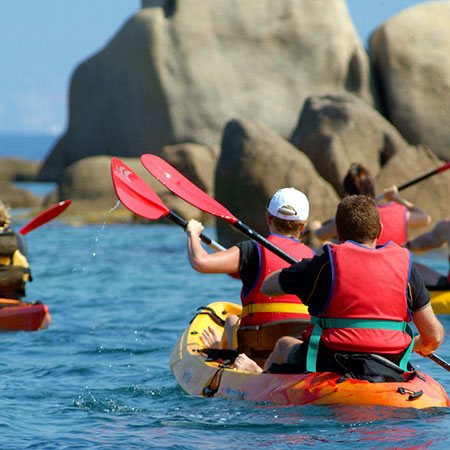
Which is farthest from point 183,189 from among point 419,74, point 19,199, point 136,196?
point 19,199

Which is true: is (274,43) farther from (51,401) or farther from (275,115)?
(51,401)

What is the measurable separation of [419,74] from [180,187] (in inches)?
694

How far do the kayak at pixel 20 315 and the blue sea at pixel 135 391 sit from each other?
0.15 meters

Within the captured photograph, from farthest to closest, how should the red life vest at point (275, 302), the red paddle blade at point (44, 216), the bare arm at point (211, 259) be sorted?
the red paddle blade at point (44, 216), the red life vest at point (275, 302), the bare arm at point (211, 259)

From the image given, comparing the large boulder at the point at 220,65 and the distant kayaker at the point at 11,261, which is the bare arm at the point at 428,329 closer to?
the distant kayaker at the point at 11,261

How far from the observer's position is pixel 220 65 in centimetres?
2666

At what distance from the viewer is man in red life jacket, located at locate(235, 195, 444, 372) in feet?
15.4

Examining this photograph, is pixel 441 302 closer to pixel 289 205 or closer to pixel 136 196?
pixel 136 196

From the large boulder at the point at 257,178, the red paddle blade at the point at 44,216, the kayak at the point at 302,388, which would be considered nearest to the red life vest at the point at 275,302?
the kayak at the point at 302,388

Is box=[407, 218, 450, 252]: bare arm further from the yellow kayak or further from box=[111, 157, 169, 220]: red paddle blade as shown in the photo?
box=[111, 157, 169, 220]: red paddle blade

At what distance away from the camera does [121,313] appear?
10547mm

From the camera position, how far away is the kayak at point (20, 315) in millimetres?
8703

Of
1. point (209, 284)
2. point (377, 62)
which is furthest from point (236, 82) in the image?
point (209, 284)

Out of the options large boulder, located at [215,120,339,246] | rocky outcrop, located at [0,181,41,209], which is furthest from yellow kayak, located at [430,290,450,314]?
rocky outcrop, located at [0,181,41,209]
